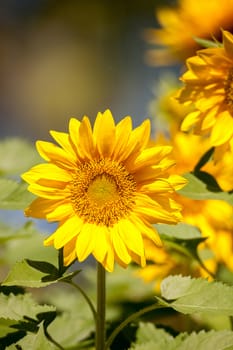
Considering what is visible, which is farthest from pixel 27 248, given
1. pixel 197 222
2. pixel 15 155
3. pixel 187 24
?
pixel 187 24

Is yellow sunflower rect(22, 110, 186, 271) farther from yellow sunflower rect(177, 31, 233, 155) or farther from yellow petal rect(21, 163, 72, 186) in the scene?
yellow sunflower rect(177, 31, 233, 155)

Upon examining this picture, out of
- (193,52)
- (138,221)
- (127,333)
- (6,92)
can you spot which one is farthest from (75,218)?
(6,92)

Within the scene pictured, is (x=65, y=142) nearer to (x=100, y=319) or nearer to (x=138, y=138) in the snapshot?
(x=138, y=138)

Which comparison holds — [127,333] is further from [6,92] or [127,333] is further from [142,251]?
[6,92]

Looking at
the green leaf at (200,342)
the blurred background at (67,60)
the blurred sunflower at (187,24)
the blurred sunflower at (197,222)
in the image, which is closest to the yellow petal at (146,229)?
the green leaf at (200,342)

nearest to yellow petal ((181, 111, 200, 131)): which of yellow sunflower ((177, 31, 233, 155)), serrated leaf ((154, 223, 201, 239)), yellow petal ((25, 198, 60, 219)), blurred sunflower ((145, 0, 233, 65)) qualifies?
yellow sunflower ((177, 31, 233, 155))
